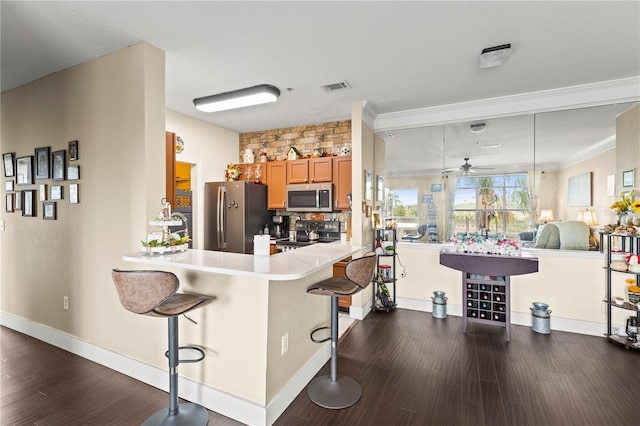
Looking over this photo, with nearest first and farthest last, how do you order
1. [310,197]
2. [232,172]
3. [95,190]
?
[95,190] → [310,197] → [232,172]

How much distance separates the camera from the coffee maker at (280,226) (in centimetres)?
497

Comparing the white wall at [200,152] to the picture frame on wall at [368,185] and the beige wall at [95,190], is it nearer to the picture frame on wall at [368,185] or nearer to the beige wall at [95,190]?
the beige wall at [95,190]

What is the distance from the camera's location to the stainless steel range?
466 centimetres

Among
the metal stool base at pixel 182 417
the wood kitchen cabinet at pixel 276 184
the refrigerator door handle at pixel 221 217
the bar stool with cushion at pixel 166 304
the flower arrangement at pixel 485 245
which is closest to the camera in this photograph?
the bar stool with cushion at pixel 166 304

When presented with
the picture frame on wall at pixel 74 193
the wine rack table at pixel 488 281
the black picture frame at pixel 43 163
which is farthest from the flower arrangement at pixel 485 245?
the black picture frame at pixel 43 163

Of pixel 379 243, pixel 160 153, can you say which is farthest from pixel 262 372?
pixel 379 243

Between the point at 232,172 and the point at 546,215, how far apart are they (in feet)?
14.1

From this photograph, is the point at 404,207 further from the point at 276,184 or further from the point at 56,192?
the point at 56,192

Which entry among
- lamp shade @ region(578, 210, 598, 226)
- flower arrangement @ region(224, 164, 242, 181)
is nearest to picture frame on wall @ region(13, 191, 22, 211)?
flower arrangement @ region(224, 164, 242, 181)

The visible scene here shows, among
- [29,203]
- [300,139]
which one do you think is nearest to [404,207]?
[300,139]

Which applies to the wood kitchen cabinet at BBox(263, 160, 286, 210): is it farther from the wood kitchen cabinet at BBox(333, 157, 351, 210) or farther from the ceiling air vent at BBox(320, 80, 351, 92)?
the ceiling air vent at BBox(320, 80, 351, 92)

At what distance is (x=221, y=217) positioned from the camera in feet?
14.8

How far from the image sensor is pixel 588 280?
134 inches

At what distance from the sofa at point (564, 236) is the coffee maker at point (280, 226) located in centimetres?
344
